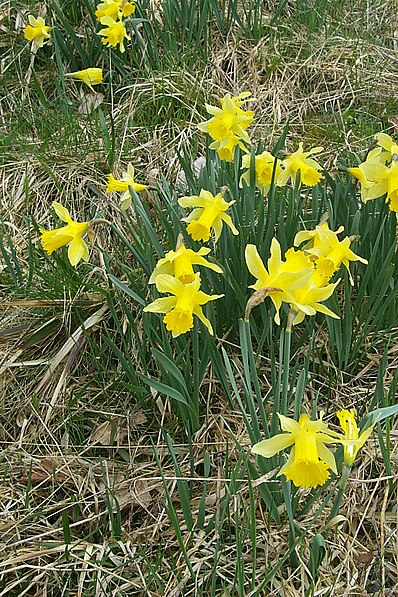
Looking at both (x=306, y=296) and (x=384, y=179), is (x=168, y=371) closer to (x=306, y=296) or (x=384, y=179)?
(x=306, y=296)

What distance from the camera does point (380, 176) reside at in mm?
1658

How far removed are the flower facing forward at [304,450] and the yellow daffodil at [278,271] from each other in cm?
21

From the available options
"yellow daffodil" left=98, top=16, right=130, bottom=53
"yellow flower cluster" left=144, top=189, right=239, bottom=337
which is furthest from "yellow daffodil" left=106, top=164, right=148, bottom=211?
"yellow daffodil" left=98, top=16, right=130, bottom=53

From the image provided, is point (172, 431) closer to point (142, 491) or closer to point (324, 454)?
point (142, 491)

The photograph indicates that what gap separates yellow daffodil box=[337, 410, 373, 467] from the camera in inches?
46.5

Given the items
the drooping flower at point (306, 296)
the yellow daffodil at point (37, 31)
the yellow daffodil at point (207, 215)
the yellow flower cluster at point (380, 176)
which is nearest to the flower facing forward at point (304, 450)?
the drooping flower at point (306, 296)

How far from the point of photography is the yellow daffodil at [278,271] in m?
1.28

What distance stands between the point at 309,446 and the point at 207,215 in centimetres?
64

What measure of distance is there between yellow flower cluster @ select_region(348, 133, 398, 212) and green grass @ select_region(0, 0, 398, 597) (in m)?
0.08

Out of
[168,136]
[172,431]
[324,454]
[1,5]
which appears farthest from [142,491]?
[1,5]

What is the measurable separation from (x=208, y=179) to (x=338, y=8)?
6.91 ft

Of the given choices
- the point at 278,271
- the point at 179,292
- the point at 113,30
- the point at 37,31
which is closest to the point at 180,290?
the point at 179,292

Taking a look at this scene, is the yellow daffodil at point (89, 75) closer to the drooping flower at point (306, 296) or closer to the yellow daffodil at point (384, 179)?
the yellow daffodil at point (384, 179)

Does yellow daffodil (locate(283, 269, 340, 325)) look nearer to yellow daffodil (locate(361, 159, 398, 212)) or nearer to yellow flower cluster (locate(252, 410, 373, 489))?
yellow flower cluster (locate(252, 410, 373, 489))
